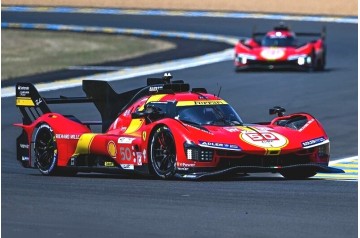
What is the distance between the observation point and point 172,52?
39156 millimetres

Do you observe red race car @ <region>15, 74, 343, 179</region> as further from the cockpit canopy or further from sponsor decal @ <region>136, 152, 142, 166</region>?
the cockpit canopy

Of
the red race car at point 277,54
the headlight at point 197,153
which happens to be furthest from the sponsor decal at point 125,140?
the red race car at point 277,54

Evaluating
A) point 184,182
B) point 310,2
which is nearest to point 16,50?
point 310,2

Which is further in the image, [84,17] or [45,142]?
[84,17]

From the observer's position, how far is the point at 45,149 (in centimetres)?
1628

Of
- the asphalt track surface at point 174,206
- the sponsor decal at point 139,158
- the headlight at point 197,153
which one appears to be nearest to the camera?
the asphalt track surface at point 174,206

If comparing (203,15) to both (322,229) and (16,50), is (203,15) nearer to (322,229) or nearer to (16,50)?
(16,50)

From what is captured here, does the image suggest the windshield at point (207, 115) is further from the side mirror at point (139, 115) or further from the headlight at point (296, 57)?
the headlight at point (296, 57)

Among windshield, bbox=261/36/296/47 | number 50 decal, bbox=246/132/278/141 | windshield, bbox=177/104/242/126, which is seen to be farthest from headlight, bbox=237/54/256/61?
number 50 decal, bbox=246/132/278/141

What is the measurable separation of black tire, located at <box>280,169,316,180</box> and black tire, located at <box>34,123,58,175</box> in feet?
10.3

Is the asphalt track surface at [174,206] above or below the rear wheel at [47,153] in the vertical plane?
below

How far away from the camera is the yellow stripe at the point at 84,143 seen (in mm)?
15805

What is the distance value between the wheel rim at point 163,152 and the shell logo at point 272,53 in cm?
1922

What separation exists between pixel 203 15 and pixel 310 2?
5.02m
